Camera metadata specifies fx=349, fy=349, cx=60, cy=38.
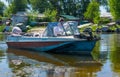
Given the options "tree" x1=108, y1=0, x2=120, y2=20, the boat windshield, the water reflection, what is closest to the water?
the water reflection

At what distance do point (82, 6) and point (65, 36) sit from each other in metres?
86.9

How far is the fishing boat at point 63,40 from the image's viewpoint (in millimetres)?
23094

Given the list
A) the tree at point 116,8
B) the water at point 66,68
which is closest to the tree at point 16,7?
the tree at point 116,8

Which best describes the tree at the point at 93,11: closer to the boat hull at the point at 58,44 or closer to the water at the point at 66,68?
the boat hull at the point at 58,44

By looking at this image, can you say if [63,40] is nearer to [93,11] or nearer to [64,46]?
[64,46]

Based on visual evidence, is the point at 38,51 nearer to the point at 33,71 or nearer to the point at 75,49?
the point at 75,49

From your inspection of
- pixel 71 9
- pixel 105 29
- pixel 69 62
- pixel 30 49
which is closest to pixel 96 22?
pixel 105 29

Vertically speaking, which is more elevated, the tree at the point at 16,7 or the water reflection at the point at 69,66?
the water reflection at the point at 69,66

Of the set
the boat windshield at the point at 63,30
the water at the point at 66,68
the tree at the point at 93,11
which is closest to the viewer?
the water at the point at 66,68

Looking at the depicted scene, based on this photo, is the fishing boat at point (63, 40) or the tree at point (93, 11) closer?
the fishing boat at point (63, 40)

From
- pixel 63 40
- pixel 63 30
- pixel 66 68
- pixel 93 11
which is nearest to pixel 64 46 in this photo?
pixel 63 40

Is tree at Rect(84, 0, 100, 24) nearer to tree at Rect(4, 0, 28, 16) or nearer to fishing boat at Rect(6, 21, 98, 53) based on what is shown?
tree at Rect(4, 0, 28, 16)

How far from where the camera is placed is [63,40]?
23266 millimetres

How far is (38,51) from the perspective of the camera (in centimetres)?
2527
